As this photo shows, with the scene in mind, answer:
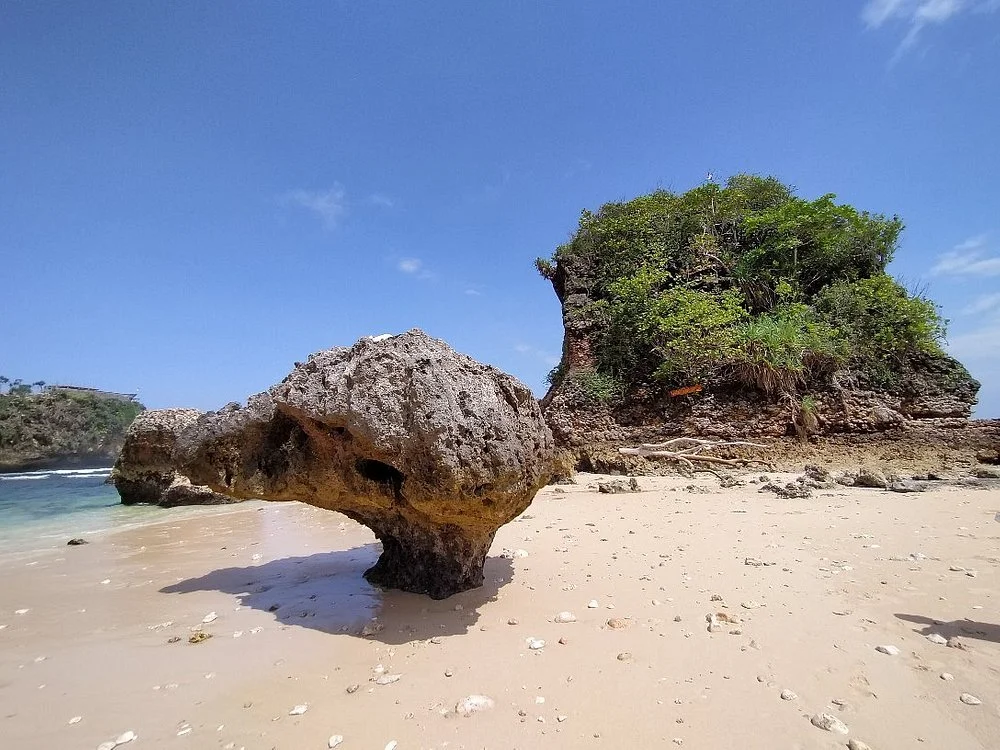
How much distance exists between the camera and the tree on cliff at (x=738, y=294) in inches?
519

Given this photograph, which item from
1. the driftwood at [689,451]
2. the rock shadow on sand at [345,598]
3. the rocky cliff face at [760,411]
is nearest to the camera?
the rock shadow on sand at [345,598]

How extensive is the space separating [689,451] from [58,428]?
2033 inches

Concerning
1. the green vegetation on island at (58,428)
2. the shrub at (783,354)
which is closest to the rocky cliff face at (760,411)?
the shrub at (783,354)

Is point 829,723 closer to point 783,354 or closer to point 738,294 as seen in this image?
point 783,354

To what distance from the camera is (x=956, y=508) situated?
20.2ft

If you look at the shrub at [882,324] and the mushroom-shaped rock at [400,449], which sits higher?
the shrub at [882,324]

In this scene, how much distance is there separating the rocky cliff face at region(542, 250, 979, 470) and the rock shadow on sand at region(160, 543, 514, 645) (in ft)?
24.3

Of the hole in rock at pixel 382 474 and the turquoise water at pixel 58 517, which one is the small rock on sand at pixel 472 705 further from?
the turquoise water at pixel 58 517

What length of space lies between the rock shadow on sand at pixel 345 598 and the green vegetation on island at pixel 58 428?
4267cm

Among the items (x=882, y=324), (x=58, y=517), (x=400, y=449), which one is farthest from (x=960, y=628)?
(x=58, y=517)

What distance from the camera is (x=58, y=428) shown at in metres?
41.0

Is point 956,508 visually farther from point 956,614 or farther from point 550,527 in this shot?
point 550,527

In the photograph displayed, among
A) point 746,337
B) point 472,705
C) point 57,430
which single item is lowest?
point 472,705

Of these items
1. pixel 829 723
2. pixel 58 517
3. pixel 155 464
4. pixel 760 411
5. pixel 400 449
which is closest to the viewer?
pixel 829 723
